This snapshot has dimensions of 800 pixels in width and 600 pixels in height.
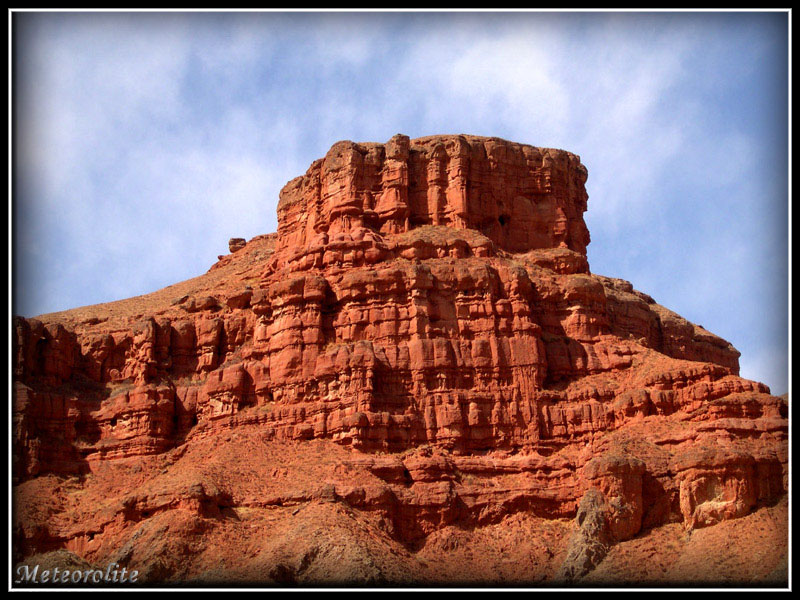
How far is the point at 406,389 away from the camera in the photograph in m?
80.0

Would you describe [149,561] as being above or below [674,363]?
below

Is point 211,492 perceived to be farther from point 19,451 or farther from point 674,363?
point 674,363

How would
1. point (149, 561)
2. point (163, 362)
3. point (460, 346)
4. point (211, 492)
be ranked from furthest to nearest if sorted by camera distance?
point (163, 362), point (460, 346), point (211, 492), point (149, 561)

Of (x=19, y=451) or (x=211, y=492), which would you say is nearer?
(x=211, y=492)

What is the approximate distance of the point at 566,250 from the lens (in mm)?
91125

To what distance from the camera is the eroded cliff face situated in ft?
237

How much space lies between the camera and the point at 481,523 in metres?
73.6

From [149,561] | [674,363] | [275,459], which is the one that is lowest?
[149,561]

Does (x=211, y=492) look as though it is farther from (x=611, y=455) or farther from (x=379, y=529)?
(x=611, y=455)

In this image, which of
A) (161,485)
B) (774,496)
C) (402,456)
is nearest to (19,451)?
(161,485)

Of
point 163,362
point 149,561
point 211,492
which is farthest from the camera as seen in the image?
point 163,362

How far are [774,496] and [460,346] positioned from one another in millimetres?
20363

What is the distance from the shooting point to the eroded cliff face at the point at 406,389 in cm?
7225

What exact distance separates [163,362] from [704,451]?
3703cm
